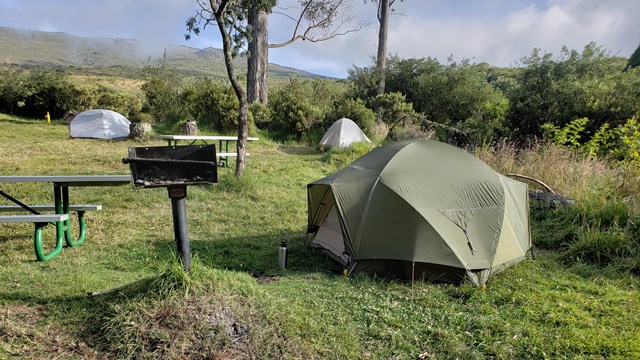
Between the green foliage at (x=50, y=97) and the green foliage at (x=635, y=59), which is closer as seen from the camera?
the green foliage at (x=50, y=97)

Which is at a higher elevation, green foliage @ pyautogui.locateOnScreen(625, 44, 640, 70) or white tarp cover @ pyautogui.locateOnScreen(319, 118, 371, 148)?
green foliage @ pyautogui.locateOnScreen(625, 44, 640, 70)

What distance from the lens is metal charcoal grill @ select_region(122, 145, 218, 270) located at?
281 centimetres

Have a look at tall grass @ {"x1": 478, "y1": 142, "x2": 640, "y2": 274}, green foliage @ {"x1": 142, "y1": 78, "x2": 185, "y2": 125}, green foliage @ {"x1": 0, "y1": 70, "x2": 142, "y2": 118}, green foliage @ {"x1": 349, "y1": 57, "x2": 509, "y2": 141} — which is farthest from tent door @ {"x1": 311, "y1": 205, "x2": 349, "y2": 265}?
green foliage @ {"x1": 0, "y1": 70, "x2": 142, "y2": 118}

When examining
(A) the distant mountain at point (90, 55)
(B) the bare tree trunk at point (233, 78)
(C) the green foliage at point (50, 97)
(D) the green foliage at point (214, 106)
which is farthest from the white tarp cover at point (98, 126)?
(A) the distant mountain at point (90, 55)

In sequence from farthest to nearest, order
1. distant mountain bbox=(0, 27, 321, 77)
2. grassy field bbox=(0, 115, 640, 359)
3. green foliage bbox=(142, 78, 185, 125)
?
distant mountain bbox=(0, 27, 321, 77) < green foliage bbox=(142, 78, 185, 125) < grassy field bbox=(0, 115, 640, 359)

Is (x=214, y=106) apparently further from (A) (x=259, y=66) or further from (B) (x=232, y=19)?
(B) (x=232, y=19)

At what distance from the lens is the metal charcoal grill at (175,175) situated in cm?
281

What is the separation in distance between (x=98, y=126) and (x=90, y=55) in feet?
298

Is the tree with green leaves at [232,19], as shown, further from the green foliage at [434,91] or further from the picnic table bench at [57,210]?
the green foliage at [434,91]

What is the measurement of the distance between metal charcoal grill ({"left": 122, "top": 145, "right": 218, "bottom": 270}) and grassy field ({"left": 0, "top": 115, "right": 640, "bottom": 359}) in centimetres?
27

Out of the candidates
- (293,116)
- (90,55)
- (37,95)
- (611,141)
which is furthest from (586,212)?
(90,55)

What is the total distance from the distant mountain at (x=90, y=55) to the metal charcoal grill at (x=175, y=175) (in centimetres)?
2390

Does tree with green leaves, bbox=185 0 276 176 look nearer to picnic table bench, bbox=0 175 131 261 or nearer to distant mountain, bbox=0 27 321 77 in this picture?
picnic table bench, bbox=0 175 131 261

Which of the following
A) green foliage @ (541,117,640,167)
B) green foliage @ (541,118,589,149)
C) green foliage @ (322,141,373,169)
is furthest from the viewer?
green foliage @ (322,141,373,169)
